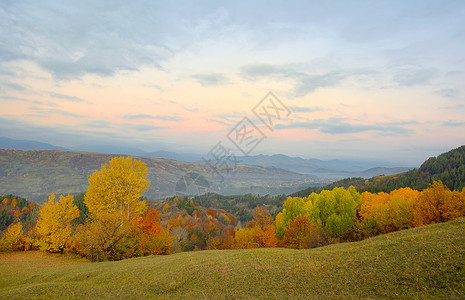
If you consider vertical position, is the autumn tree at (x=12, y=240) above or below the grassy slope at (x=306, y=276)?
below

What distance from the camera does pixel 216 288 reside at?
56.9 ft

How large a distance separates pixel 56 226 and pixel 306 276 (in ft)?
160

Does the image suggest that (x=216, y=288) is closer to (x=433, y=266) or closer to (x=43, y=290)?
(x=43, y=290)

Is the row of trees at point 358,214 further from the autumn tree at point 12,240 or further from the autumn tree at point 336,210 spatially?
the autumn tree at point 12,240

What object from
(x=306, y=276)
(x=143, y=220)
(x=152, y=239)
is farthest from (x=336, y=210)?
(x=306, y=276)

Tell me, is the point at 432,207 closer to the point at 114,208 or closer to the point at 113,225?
the point at 113,225

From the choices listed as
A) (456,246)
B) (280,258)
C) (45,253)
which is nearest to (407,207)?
(456,246)

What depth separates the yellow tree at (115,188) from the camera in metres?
35.6

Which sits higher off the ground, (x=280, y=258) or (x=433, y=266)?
(x=433, y=266)

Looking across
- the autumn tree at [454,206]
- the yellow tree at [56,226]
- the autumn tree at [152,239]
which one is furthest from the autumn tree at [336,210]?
the yellow tree at [56,226]

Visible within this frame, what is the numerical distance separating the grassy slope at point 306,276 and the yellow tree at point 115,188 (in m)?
13.8

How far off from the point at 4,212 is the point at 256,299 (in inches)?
5872

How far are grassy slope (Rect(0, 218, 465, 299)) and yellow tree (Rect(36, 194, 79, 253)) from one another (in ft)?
82.1

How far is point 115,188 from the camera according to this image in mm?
36156
